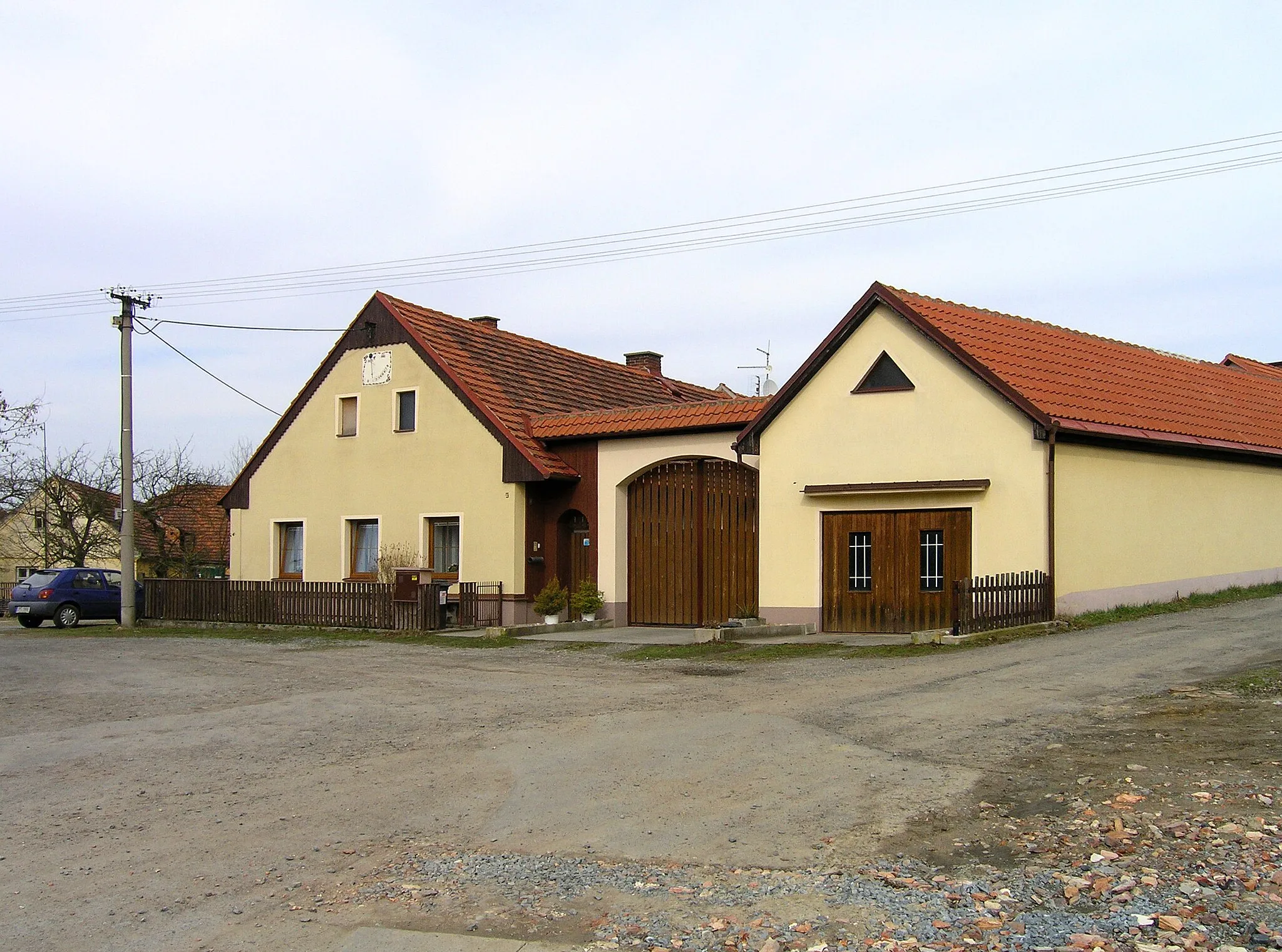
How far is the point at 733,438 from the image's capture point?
22.7m

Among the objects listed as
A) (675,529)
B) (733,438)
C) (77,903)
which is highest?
(733,438)

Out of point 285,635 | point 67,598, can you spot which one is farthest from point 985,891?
point 67,598

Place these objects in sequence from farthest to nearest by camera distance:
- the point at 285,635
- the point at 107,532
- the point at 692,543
Result: the point at 107,532
the point at 285,635
the point at 692,543

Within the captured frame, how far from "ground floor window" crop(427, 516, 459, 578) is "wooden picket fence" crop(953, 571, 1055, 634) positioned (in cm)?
1126

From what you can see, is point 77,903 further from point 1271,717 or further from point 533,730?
point 1271,717

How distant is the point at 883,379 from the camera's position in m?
20.1

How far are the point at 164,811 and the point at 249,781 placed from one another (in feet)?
3.23

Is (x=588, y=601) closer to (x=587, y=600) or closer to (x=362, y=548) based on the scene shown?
(x=587, y=600)

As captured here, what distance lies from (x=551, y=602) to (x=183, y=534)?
28.1m

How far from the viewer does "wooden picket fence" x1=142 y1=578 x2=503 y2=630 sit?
2344cm

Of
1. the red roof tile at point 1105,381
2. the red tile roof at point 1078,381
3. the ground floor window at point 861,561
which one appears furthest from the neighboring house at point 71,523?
the red roof tile at point 1105,381

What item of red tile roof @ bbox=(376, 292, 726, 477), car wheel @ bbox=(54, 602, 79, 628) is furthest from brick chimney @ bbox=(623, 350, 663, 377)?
car wheel @ bbox=(54, 602, 79, 628)

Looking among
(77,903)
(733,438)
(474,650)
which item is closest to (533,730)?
(77,903)

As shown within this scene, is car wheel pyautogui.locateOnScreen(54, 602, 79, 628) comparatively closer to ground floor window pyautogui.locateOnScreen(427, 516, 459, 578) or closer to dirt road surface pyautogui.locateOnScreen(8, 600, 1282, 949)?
ground floor window pyautogui.locateOnScreen(427, 516, 459, 578)
